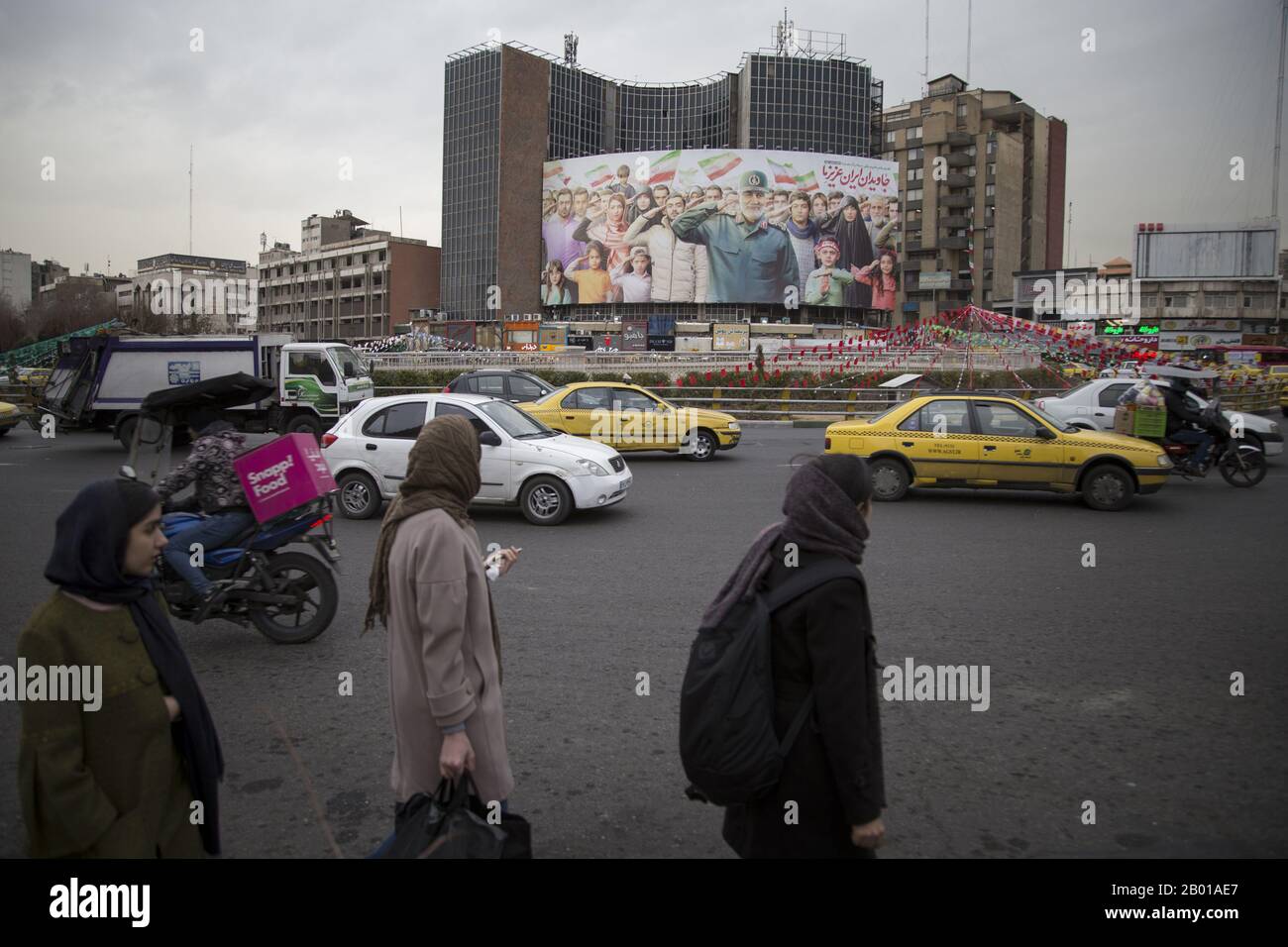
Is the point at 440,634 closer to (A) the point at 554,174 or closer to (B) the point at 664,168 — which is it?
(B) the point at 664,168

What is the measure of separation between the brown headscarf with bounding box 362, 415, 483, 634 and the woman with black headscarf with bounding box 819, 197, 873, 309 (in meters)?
98.3

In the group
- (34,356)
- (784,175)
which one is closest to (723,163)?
(784,175)

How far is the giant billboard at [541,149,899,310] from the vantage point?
9475 cm

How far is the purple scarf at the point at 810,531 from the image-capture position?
2.42 m

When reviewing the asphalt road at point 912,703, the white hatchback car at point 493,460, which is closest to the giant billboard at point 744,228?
the white hatchback car at point 493,460

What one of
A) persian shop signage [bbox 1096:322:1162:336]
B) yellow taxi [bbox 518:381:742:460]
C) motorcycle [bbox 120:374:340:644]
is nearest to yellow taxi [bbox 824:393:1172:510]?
yellow taxi [bbox 518:381:742:460]

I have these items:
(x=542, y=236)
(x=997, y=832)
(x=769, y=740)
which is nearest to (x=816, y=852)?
(x=769, y=740)

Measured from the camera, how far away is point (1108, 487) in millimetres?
11484

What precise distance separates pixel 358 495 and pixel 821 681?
9486 millimetres

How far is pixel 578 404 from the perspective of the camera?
15344mm

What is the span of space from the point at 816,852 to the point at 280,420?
65.6 feet

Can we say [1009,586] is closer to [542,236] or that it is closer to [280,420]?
[280,420]
